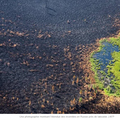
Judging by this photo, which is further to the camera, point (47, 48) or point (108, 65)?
point (47, 48)

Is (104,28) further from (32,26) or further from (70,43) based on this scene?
(32,26)

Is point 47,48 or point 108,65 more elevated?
point 47,48

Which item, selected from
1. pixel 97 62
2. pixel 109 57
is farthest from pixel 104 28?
pixel 97 62

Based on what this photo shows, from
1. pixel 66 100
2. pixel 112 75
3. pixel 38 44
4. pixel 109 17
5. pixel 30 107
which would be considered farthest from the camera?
pixel 109 17

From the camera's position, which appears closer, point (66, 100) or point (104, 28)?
point (66, 100)
